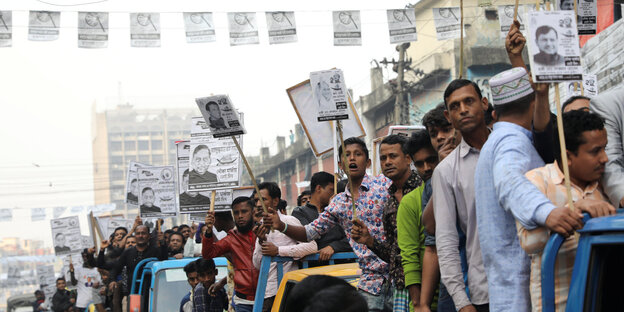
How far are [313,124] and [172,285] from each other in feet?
9.06

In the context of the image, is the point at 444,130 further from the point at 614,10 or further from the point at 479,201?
the point at 614,10

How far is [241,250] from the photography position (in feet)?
24.7

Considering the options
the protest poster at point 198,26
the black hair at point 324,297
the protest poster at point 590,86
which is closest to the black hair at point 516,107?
the black hair at point 324,297

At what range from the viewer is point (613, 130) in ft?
11.7

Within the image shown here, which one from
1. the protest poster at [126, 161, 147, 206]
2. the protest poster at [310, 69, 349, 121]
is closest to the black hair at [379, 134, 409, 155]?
the protest poster at [310, 69, 349, 121]

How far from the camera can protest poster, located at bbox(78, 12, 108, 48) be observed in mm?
12672

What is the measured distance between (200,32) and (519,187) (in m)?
10.6

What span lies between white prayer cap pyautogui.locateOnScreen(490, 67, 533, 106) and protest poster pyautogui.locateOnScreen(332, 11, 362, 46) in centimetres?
943

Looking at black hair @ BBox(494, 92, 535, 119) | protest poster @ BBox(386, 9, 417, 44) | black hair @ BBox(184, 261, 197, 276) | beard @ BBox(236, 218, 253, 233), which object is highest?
protest poster @ BBox(386, 9, 417, 44)

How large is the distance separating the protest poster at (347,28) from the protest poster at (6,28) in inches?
207

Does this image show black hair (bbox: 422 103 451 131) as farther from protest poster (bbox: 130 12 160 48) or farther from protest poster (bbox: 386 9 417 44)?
protest poster (bbox: 130 12 160 48)

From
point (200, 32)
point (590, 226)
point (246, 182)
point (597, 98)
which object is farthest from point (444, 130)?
point (246, 182)

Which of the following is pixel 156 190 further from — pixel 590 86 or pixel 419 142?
pixel 419 142

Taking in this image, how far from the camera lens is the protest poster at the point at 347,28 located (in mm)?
12680
